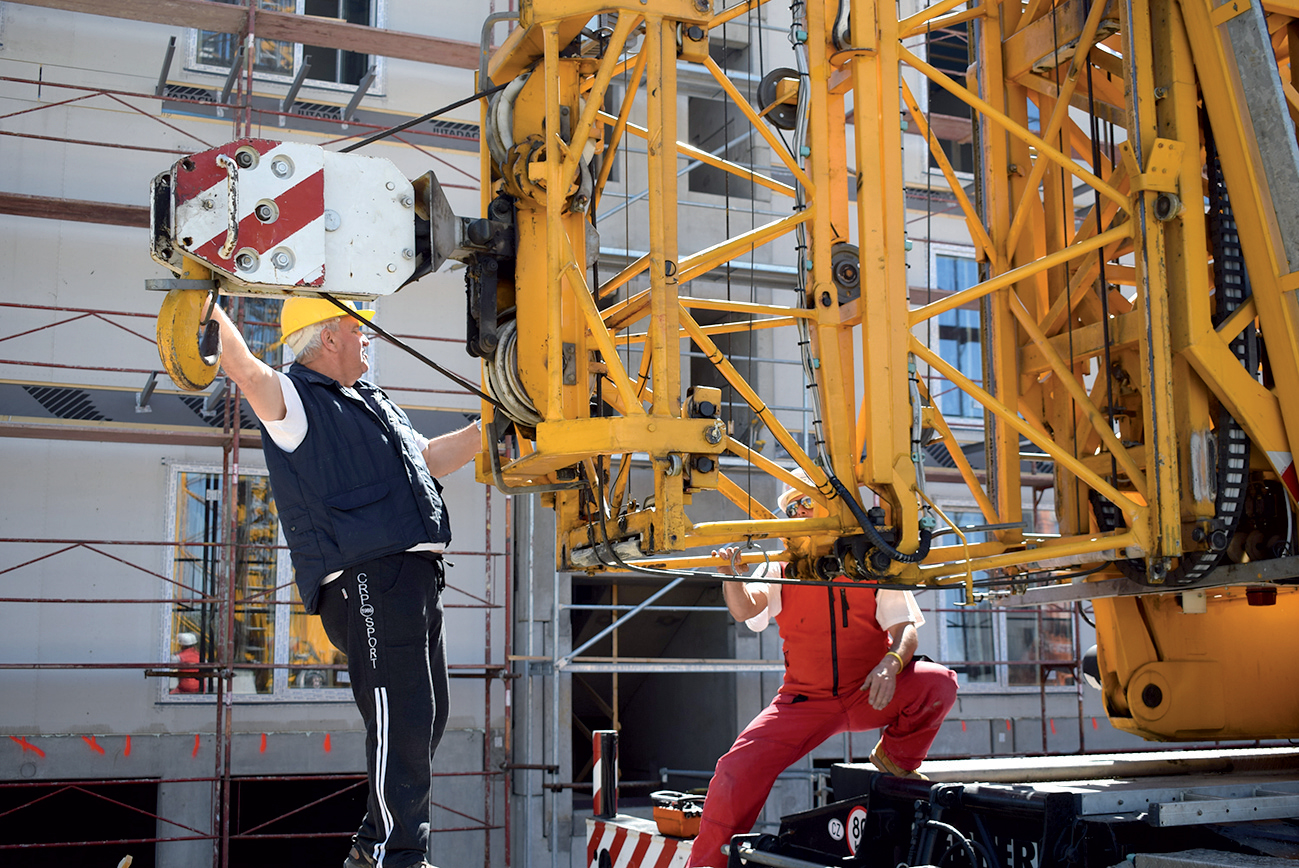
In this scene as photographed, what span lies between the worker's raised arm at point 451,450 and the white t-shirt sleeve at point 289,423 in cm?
79

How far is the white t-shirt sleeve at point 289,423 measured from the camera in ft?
13.2

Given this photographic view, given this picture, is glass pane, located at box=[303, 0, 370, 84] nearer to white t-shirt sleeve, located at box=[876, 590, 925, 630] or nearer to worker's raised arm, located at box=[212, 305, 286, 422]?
white t-shirt sleeve, located at box=[876, 590, 925, 630]

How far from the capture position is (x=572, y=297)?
175 inches

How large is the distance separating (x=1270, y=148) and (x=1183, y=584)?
1.64 meters

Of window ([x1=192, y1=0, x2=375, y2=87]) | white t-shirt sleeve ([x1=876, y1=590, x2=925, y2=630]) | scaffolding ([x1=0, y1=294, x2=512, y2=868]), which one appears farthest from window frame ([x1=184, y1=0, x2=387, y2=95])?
white t-shirt sleeve ([x1=876, y1=590, x2=925, y2=630])

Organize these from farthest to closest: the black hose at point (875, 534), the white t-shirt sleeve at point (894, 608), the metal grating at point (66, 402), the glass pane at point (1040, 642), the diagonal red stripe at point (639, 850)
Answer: the glass pane at point (1040, 642) < the metal grating at point (66, 402) < the diagonal red stripe at point (639, 850) < the white t-shirt sleeve at point (894, 608) < the black hose at point (875, 534)

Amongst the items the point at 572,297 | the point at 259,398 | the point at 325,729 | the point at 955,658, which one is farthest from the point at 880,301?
the point at 955,658

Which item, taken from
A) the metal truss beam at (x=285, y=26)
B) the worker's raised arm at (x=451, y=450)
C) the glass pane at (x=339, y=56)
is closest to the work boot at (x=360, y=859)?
the worker's raised arm at (x=451, y=450)

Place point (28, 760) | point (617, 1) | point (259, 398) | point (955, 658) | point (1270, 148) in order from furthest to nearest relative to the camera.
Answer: point (955, 658) → point (28, 760) → point (1270, 148) → point (617, 1) → point (259, 398)

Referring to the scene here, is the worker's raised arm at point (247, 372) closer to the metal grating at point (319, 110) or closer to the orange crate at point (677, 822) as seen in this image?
the orange crate at point (677, 822)

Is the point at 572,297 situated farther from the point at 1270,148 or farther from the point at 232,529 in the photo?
the point at 232,529

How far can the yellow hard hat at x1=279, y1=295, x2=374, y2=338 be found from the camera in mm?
4293

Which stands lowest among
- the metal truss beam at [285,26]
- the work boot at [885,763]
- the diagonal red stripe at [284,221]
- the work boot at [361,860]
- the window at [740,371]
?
the work boot at [361,860]

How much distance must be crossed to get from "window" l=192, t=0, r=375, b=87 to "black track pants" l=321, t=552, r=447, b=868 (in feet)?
31.2
